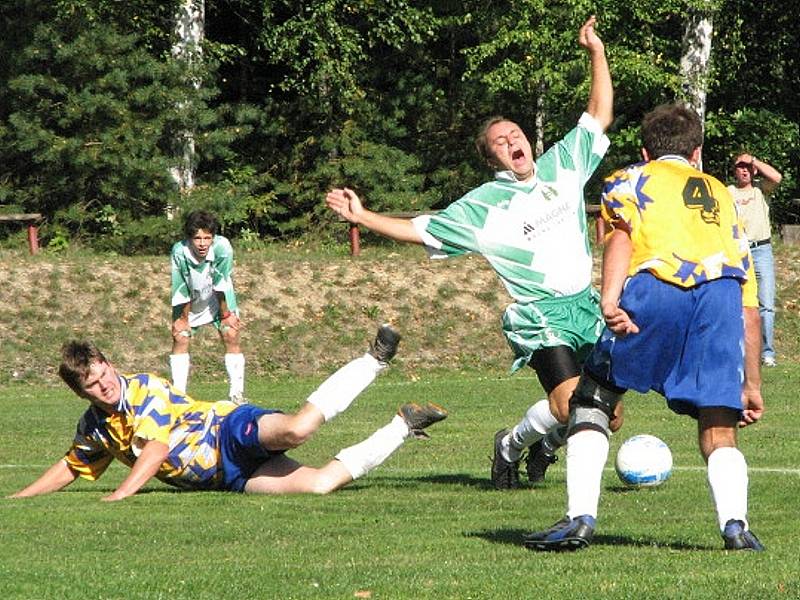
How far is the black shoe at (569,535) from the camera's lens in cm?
726

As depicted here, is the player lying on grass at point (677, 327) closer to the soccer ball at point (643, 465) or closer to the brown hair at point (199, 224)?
the soccer ball at point (643, 465)

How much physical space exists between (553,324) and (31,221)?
64.8 ft

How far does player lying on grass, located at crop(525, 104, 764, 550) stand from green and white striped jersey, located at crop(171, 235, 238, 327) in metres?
10.7

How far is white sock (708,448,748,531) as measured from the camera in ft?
23.6

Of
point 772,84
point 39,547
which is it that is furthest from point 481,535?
point 772,84

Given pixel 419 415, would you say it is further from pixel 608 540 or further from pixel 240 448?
pixel 608 540

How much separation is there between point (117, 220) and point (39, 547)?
2254 centimetres

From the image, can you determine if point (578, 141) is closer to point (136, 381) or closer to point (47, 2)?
point (136, 381)

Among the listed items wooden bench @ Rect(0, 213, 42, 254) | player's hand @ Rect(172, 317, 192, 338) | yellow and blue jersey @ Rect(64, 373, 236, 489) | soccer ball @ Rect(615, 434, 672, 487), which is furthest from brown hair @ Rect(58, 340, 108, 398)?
wooden bench @ Rect(0, 213, 42, 254)

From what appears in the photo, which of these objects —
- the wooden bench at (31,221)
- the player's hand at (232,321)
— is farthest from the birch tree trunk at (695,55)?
the player's hand at (232,321)

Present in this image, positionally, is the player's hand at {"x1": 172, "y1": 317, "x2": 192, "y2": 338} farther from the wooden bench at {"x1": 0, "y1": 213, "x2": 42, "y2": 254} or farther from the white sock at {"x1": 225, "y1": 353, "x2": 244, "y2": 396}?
the wooden bench at {"x1": 0, "y1": 213, "x2": 42, "y2": 254}

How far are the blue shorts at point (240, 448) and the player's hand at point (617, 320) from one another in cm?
338

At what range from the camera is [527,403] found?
17891 millimetres

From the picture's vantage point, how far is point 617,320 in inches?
278
